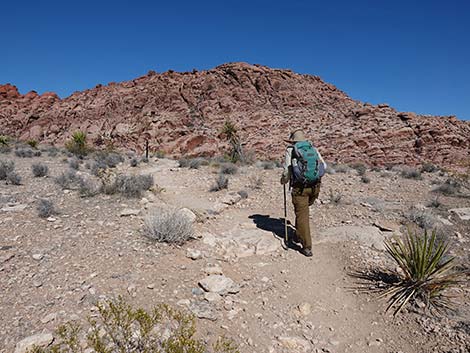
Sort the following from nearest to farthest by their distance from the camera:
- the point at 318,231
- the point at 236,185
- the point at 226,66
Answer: the point at 318,231, the point at 236,185, the point at 226,66

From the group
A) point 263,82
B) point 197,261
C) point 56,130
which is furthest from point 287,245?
point 56,130

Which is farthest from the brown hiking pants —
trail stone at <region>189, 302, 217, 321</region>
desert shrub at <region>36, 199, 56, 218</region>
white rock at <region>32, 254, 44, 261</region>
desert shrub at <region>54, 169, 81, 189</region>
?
desert shrub at <region>54, 169, 81, 189</region>

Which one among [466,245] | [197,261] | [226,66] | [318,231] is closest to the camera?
[197,261]

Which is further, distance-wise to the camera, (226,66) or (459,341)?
(226,66)

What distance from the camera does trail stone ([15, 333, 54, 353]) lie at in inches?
92.4

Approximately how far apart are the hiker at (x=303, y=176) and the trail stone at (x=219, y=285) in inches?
60.7

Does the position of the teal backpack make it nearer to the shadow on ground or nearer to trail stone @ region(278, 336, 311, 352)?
the shadow on ground

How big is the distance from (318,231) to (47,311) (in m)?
4.36

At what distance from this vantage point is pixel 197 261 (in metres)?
4.11

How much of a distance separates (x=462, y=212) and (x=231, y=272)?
576cm

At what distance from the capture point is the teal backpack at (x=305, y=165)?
14.5ft

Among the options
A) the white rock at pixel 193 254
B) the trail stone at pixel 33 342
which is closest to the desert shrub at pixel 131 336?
the trail stone at pixel 33 342

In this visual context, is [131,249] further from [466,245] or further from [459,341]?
[466,245]

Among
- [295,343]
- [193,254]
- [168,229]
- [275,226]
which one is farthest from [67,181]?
[295,343]
